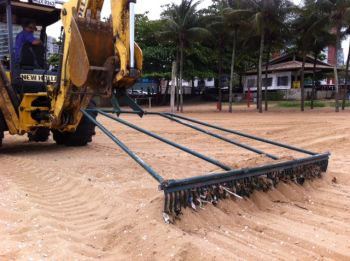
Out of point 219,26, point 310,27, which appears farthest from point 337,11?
point 219,26

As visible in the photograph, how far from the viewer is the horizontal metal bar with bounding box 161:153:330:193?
455 centimetres

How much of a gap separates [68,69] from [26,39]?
1.47m

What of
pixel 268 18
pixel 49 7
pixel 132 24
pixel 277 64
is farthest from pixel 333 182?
pixel 277 64

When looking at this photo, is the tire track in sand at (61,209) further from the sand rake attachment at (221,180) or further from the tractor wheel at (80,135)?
the tractor wheel at (80,135)

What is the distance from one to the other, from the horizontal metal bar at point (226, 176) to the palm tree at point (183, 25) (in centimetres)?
2349

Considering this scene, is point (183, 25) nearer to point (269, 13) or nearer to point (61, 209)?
point (269, 13)

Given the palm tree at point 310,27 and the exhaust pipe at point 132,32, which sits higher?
the palm tree at point 310,27

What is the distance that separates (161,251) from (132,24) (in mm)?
4044

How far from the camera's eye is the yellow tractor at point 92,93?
17.0 feet

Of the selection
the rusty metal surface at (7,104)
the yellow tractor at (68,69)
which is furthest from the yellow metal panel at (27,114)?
the rusty metal surface at (7,104)

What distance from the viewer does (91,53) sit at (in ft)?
25.2

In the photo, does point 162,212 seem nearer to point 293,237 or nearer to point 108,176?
point 293,237

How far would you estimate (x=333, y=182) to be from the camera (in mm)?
6797

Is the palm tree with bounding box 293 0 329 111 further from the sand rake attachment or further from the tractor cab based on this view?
the sand rake attachment
